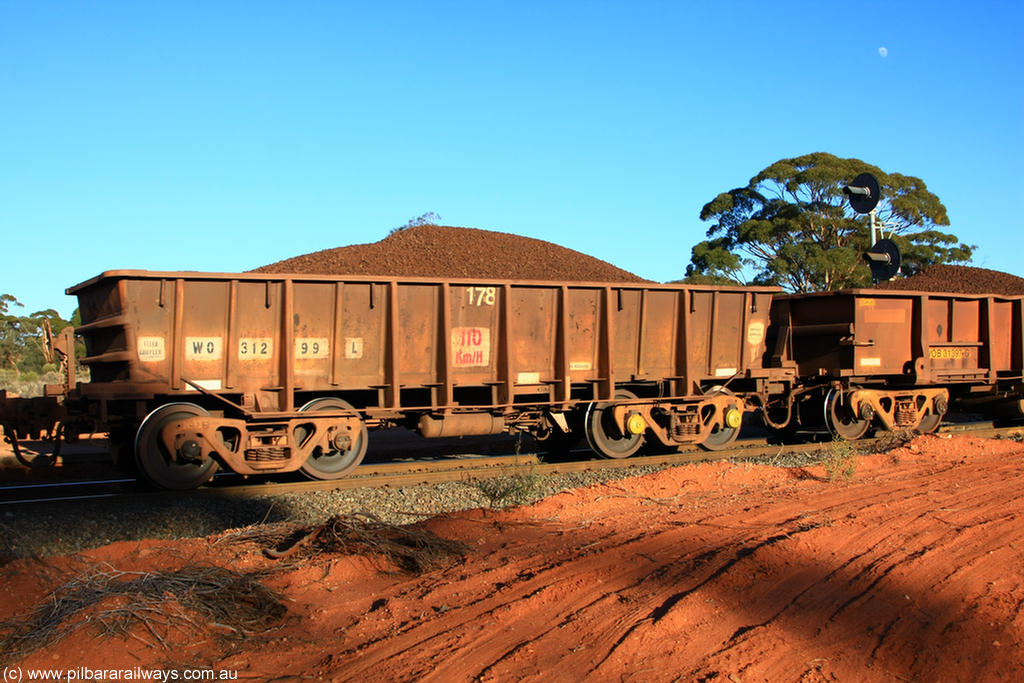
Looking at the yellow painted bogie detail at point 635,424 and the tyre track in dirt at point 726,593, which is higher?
the yellow painted bogie detail at point 635,424

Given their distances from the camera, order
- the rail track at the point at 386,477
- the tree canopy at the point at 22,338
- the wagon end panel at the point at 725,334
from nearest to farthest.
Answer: the rail track at the point at 386,477
the wagon end panel at the point at 725,334
the tree canopy at the point at 22,338

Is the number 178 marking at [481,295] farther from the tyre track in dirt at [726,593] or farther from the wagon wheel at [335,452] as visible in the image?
the tyre track in dirt at [726,593]

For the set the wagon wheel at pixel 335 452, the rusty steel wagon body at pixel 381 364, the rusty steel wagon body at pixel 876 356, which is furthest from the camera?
the rusty steel wagon body at pixel 876 356

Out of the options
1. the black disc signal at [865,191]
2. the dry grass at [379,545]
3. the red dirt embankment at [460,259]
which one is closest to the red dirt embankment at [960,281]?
the red dirt embankment at [460,259]

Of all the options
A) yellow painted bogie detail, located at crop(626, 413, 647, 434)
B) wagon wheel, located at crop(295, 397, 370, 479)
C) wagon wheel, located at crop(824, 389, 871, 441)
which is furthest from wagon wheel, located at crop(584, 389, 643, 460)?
wagon wheel, located at crop(824, 389, 871, 441)

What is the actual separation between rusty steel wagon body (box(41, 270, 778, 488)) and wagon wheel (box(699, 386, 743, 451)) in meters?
0.03

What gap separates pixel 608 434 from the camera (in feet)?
42.2

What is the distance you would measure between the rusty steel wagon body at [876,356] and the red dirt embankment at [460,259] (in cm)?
1267

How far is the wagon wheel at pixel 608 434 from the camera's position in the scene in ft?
41.2

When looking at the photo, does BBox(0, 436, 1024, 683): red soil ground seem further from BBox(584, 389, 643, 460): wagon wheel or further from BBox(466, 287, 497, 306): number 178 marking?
BBox(584, 389, 643, 460): wagon wheel

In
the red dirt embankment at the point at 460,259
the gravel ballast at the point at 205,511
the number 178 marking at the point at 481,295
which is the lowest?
the gravel ballast at the point at 205,511

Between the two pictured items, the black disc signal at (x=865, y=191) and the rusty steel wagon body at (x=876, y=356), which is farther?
the black disc signal at (x=865, y=191)

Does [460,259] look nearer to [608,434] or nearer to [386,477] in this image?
[608,434]

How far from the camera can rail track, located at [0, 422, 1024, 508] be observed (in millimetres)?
9570
